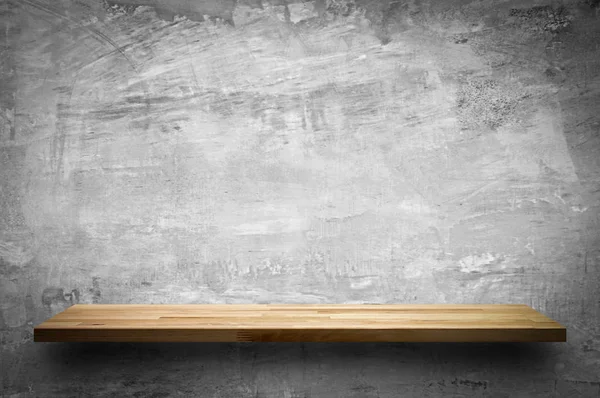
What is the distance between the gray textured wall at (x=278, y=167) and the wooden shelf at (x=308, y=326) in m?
0.21

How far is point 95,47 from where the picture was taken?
236 centimetres

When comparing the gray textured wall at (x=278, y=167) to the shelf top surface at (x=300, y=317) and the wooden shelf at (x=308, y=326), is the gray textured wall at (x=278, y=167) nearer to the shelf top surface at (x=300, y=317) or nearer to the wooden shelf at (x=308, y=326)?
the shelf top surface at (x=300, y=317)

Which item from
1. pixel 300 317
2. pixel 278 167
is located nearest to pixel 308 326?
pixel 300 317

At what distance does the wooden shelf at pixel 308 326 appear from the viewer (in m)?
1.83

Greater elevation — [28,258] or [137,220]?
[137,220]

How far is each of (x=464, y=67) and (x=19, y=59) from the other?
2135 millimetres

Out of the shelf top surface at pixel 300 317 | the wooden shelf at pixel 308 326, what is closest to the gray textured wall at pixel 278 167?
the shelf top surface at pixel 300 317

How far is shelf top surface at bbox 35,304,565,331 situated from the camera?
6.12 feet

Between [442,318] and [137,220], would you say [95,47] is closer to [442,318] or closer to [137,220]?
[137,220]

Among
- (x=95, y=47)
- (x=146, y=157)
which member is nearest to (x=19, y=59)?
(x=95, y=47)

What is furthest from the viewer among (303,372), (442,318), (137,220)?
(137,220)

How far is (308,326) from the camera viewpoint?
1.85 meters

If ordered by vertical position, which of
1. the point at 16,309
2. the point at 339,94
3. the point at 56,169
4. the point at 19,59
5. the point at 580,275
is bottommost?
the point at 16,309

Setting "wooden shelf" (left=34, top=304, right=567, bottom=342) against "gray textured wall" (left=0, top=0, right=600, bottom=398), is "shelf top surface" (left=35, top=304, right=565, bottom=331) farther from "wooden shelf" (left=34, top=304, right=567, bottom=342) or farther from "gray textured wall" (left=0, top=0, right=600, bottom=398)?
"gray textured wall" (left=0, top=0, right=600, bottom=398)
